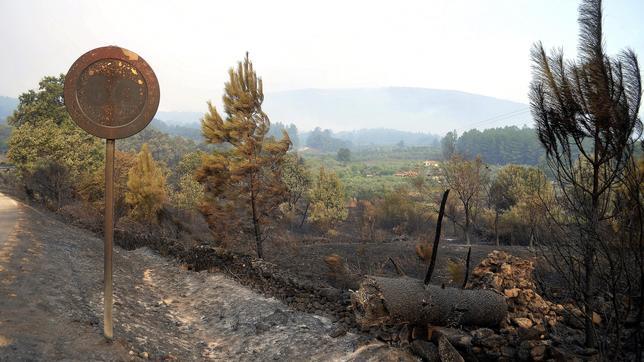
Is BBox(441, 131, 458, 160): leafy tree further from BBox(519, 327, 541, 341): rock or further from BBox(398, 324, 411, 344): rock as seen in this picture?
BBox(519, 327, 541, 341): rock

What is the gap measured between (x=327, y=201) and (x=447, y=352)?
112 feet

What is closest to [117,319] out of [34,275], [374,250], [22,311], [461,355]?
[22,311]

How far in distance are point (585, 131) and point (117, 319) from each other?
315 inches

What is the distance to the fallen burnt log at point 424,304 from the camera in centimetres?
643

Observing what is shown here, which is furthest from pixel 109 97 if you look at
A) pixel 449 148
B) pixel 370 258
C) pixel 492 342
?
pixel 449 148

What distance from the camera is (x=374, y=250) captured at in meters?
24.0

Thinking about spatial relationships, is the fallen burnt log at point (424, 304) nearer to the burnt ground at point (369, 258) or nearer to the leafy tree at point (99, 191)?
the burnt ground at point (369, 258)

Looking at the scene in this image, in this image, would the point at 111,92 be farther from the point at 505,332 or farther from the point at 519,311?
the point at 519,311

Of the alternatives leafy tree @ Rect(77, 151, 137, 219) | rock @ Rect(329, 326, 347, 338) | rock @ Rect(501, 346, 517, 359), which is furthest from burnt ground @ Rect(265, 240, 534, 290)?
leafy tree @ Rect(77, 151, 137, 219)

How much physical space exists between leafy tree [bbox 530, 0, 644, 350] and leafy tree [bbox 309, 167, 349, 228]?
33814 mm

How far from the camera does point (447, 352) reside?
227 inches

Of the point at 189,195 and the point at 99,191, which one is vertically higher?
the point at 99,191

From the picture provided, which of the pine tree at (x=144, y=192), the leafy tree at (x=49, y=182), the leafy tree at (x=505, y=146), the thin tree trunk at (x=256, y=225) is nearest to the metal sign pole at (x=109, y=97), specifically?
the thin tree trunk at (x=256, y=225)

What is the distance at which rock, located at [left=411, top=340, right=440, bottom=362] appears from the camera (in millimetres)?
6039
